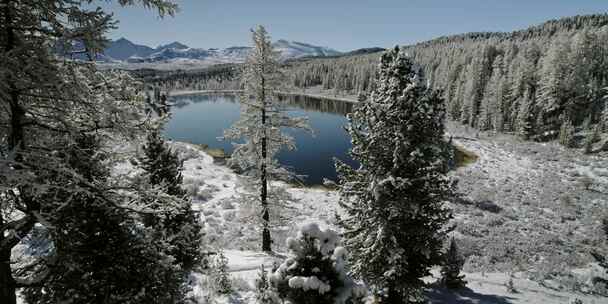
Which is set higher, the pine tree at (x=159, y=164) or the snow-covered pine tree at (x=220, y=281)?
the pine tree at (x=159, y=164)

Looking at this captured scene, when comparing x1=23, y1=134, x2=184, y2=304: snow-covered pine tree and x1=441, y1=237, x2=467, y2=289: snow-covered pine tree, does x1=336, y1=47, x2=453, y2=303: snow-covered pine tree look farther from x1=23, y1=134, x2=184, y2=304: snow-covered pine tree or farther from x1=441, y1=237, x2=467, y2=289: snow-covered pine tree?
x1=23, y1=134, x2=184, y2=304: snow-covered pine tree

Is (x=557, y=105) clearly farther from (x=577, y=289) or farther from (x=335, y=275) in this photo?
(x=335, y=275)

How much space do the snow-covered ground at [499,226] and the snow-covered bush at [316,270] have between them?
5.40 metres

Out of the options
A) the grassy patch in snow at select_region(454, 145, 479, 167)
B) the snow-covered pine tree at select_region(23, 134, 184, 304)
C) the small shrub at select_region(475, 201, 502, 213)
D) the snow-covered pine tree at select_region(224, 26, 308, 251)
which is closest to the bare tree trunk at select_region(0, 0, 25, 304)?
the snow-covered pine tree at select_region(23, 134, 184, 304)

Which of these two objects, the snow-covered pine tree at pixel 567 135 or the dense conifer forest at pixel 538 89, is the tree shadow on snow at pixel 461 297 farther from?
the snow-covered pine tree at pixel 567 135

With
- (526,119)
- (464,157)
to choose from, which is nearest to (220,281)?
(464,157)

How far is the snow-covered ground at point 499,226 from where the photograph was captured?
12966 mm

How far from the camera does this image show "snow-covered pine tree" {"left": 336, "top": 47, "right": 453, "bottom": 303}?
28.3 ft

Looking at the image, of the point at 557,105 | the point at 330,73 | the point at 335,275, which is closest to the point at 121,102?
the point at 335,275

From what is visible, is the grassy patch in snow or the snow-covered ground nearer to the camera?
the snow-covered ground

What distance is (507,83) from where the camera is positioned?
60.2 m

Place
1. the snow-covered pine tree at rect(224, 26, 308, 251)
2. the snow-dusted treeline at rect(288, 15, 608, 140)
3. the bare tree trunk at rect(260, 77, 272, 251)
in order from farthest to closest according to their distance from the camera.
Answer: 1. the snow-dusted treeline at rect(288, 15, 608, 140)
2. the bare tree trunk at rect(260, 77, 272, 251)
3. the snow-covered pine tree at rect(224, 26, 308, 251)

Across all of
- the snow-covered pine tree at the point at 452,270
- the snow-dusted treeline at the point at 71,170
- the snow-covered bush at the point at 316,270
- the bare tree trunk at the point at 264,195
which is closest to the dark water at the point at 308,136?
the bare tree trunk at the point at 264,195

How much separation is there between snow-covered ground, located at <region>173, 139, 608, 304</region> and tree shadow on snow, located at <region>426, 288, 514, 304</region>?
0.04 m
